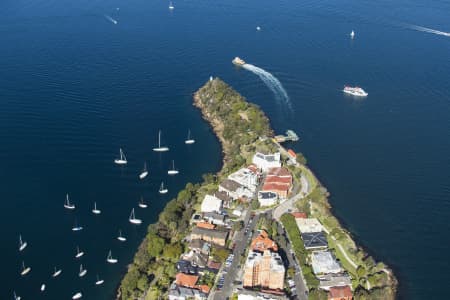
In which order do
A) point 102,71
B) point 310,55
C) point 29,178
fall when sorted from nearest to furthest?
point 29,178, point 102,71, point 310,55

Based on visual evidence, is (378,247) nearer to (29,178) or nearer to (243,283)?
(243,283)

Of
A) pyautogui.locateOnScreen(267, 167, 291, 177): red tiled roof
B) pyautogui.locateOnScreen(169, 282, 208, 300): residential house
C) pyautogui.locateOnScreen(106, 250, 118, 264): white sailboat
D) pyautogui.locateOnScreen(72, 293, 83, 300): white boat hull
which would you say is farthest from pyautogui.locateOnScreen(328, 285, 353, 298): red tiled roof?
pyautogui.locateOnScreen(72, 293, 83, 300): white boat hull

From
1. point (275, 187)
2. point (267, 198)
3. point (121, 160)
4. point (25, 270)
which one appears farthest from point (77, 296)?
point (275, 187)

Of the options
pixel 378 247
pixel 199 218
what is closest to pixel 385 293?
pixel 378 247

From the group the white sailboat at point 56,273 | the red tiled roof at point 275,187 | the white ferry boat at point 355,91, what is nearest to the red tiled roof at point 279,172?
the red tiled roof at point 275,187

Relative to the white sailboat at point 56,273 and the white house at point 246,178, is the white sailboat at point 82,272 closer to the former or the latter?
the white sailboat at point 56,273

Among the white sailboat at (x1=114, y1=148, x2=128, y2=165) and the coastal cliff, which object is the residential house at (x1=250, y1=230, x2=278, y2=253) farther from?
the white sailboat at (x1=114, y1=148, x2=128, y2=165)
